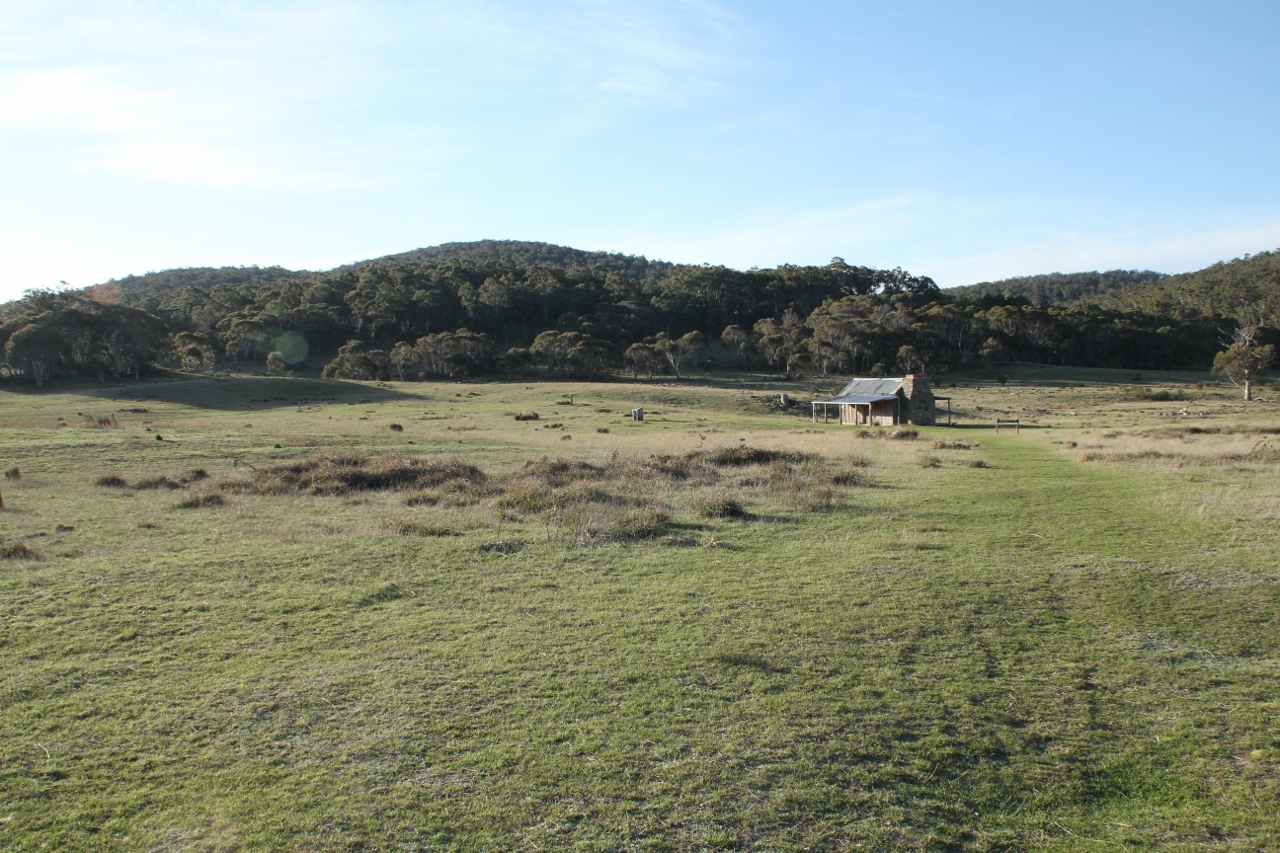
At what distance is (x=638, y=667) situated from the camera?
7.54 m

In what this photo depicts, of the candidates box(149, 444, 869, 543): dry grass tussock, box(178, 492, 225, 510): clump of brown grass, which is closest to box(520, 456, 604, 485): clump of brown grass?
box(149, 444, 869, 543): dry grass tussock

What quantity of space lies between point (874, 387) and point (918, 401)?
13.8 ft

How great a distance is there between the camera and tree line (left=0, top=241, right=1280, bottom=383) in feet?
267

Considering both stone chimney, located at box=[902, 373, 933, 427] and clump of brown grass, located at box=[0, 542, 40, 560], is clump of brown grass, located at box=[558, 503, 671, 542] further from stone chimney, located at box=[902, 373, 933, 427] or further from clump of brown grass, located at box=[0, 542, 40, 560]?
stone chimney, located at box=[902, 373, 933, 427]

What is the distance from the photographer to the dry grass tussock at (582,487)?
14516 millimetres

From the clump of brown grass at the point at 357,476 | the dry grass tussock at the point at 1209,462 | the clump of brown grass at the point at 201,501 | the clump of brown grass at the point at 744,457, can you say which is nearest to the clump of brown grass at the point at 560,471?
the clump of brown grass at the point at 357,476

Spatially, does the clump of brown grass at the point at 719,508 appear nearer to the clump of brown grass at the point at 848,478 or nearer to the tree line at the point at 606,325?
the clump of brown grass at the point at 848,478

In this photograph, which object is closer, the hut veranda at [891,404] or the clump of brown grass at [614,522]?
the clump of brown grass at [614,522]

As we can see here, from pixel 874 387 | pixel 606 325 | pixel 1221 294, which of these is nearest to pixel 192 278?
pixel 606 325

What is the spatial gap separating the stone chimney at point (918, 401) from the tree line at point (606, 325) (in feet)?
131

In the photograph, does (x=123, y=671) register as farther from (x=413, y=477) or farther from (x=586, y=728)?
(x=413, y=477)

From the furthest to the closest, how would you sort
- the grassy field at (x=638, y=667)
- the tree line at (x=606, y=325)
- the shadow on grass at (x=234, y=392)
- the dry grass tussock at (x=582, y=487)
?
the tree line at (x=606, y=325)
the shadow on grass at (x=234, y=392)
the dry grass tussock at (x=582, y=487)
the grassy field at (x=638, y=667)

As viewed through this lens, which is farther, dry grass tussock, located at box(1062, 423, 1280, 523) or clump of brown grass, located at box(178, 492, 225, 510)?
clump of brown grass, located at box(178, 492, 225, 510)

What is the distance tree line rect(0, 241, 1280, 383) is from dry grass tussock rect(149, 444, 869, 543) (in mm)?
62624
